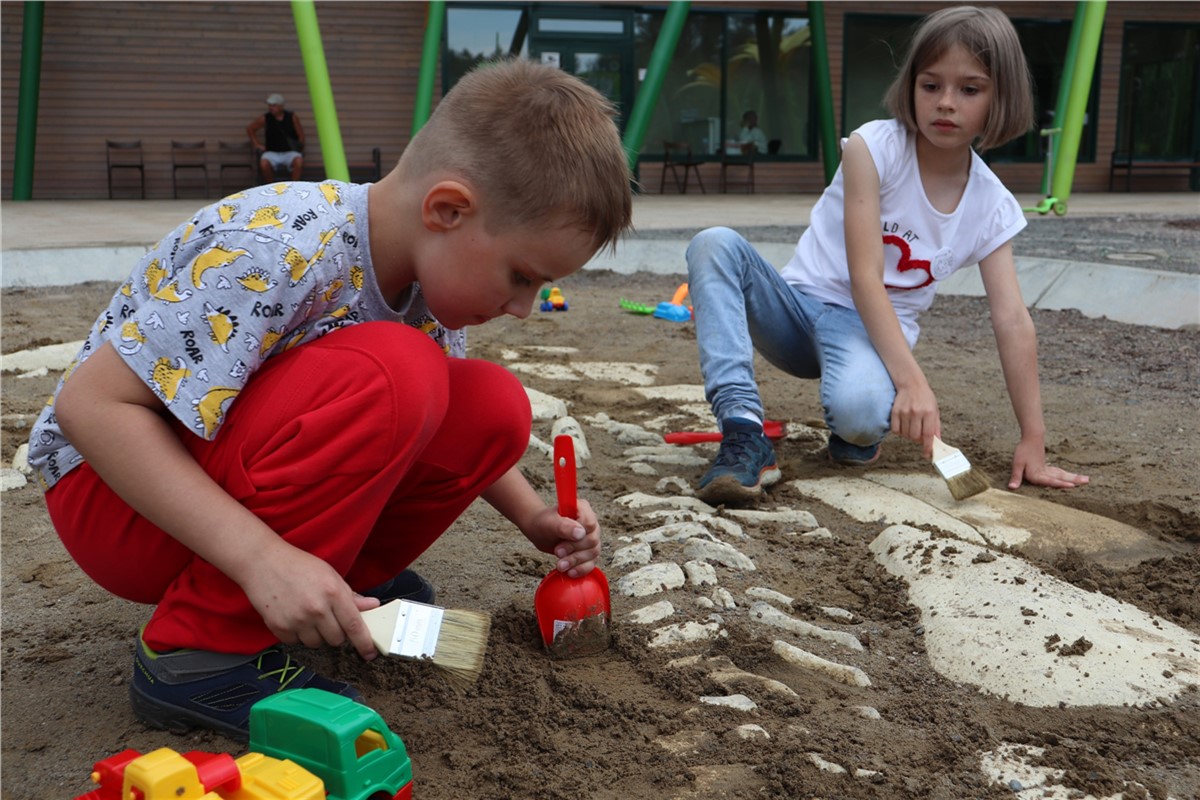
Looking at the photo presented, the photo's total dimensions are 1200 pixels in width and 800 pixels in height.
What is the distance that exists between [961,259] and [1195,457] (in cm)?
80

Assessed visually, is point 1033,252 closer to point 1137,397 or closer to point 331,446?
point 1137,397

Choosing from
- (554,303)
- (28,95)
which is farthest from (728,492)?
(28,95)

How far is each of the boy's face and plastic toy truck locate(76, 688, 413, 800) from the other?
561mm

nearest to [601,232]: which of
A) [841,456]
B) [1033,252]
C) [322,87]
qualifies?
[841,456]

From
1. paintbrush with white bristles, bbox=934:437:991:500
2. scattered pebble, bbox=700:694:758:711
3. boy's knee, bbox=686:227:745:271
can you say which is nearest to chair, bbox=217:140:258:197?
boy's knee, bbox=686:227:745:271

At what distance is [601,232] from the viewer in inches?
59.0

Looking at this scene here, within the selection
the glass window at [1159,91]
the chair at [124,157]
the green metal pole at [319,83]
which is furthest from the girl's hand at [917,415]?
the glass window at [1159,91]

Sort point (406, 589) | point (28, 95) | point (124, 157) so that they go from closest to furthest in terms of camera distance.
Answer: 1. point (406, 589)
2. point (28, 95)
3. point (124, 157)

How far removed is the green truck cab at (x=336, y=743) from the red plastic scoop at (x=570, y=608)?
0.48 metres

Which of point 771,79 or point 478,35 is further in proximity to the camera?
point 771,79

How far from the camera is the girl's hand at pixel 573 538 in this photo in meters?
1.71

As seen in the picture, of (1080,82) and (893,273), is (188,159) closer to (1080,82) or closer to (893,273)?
(1080,82)

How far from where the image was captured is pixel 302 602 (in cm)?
130

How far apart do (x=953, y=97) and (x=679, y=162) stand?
12.9m
